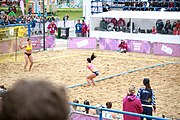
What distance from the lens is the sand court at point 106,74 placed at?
13.1 m

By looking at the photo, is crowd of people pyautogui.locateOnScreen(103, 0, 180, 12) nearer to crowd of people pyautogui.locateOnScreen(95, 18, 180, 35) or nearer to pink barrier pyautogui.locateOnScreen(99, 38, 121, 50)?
crowd of people pyautogui.locateOnScreen(95, 18, 180, 35)

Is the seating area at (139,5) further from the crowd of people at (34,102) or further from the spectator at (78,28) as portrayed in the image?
the crowd of people at (34,102)

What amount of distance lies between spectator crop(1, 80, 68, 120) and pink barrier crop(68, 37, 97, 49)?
2407 centimetres

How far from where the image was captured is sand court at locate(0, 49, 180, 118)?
1309 centimetres

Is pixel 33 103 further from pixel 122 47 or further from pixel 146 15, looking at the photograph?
pixel 146 15

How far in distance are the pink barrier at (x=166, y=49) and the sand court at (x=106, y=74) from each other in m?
0.61

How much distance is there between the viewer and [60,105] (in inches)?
53.4

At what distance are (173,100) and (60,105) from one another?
1183 centimetres

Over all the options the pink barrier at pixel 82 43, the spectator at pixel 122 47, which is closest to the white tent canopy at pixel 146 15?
the pink barrier at pixel 82 43

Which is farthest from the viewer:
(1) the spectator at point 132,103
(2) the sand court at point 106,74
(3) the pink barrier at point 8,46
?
(3) the pink barrier at point 8,46

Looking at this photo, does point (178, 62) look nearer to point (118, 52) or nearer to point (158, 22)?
point (118, 52)

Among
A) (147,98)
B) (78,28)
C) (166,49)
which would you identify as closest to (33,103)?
(147,98)

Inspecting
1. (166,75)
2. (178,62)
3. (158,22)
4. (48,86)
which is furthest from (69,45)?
(48,86)

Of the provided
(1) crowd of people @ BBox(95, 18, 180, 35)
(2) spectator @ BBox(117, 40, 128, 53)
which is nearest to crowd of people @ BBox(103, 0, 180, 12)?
(1) crowd of people @ BBox(95, 18, 180, 35)
